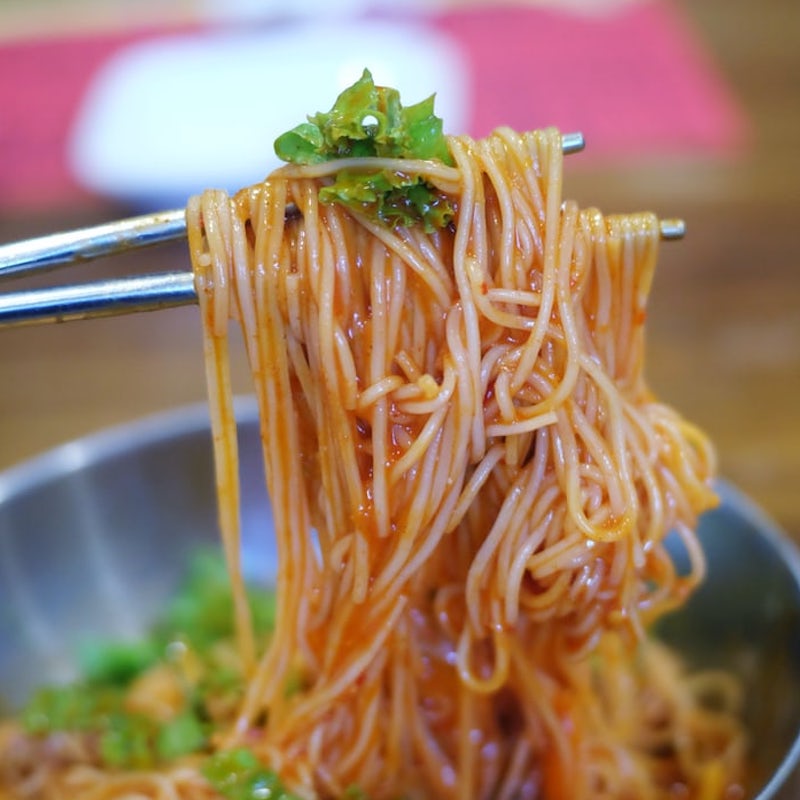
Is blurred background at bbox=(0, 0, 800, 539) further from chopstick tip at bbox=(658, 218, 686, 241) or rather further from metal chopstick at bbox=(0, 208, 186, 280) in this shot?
metal chopstick at bbox=(0, 208, 186, 280)

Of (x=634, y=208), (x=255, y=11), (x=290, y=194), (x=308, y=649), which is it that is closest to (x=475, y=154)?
(x=290, y=194)

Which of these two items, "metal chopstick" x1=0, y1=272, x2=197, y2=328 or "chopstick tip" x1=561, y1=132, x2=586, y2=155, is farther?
"chopstick tip" x1=561, y1=132, x2=586, y2=155

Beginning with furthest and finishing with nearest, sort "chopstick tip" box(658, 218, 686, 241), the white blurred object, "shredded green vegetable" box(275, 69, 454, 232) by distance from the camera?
1. the white blurred object
2. "chopstick tip" box(658, 218, 686, 241)
3. "shredded green vegetable" box(275, 69, 454, 232)

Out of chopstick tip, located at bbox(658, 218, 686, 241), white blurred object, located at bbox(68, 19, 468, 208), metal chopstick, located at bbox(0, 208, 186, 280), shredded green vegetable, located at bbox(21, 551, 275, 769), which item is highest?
white blurred object, located at bbox(68, 19, 468, 208)

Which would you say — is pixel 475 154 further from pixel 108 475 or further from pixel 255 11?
pixel 255 11

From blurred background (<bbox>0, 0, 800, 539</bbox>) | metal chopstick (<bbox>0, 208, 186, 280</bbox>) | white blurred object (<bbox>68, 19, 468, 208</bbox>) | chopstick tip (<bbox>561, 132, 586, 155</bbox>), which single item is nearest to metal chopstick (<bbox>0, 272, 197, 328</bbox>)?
metal chopstick (<bbox>0, 208, 186, 280</bbox>)

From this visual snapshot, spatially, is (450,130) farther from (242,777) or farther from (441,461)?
(242,777)

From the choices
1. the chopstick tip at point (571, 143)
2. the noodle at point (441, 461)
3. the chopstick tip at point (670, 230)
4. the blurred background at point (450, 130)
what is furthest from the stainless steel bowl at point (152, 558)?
the chopstick tip at point (571, 143)

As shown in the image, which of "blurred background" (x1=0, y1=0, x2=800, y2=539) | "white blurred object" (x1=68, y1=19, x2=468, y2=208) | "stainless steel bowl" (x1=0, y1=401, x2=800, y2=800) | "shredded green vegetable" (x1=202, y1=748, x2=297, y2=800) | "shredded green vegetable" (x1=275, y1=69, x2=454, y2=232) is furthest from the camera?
"white blurred object" (x1=68, y1=19, x2=468, y2=208)
